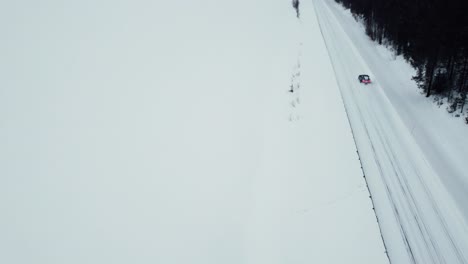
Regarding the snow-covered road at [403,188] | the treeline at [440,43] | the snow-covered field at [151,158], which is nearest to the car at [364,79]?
the snow-covered road at [403,188]

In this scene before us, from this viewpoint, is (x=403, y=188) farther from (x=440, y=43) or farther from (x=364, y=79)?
(x=364, y=79)

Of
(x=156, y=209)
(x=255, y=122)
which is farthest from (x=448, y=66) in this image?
(x=156, y=209)

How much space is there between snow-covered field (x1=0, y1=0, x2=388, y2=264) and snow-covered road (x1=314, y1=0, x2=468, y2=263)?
715mm

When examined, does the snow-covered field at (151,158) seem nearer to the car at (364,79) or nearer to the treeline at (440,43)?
the car at (364,79)

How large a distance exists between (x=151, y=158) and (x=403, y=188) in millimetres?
11379

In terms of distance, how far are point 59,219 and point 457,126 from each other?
19.9 metres

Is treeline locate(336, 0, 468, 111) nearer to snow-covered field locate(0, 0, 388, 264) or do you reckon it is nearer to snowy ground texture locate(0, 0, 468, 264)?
snowy ground texture locate(0, 0, 468, 264)

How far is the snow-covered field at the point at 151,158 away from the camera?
32.4ft

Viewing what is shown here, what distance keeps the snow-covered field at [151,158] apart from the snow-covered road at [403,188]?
0.71 m

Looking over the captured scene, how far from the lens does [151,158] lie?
1327 centimetres

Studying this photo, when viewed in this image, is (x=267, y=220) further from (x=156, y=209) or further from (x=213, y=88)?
(x=213, y=88)

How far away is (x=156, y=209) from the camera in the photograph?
11203mm

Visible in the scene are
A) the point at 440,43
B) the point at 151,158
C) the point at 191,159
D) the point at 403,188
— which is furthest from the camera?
the point at 440,43

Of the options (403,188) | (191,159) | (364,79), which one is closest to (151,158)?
(191,159)
